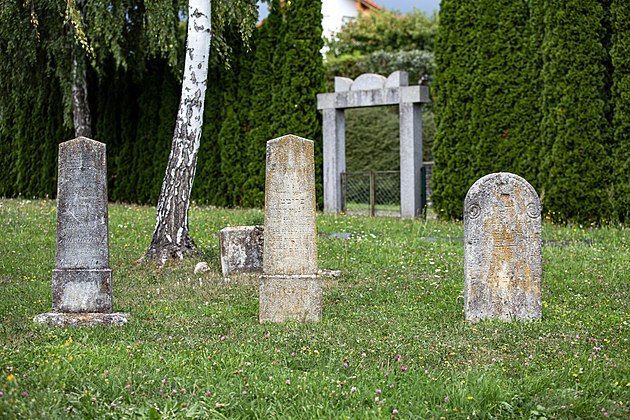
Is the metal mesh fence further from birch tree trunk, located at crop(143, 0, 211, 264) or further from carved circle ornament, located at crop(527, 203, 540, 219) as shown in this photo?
carved circle ornament, located at crop(527, 203, 540, 219)

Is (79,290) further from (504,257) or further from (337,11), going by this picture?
(337,11)

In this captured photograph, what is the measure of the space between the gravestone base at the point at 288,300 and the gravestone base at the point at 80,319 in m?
1.39

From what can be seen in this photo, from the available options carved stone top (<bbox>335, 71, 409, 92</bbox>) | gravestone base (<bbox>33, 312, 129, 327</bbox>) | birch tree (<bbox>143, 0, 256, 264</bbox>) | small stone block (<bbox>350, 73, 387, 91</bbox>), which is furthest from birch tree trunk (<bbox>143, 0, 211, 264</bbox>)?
small stone block (<bbox>350, 73, 387, 91</bbox>)

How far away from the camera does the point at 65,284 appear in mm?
8156

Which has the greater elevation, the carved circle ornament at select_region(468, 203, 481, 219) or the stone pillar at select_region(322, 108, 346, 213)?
the stone pillar at select_region(322, 108, 346, 213)

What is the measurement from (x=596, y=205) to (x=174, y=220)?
8.34 metres

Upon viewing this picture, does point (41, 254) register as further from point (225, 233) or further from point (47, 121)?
point (47, 121)

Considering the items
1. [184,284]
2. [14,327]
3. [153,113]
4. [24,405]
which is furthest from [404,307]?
[153,113]

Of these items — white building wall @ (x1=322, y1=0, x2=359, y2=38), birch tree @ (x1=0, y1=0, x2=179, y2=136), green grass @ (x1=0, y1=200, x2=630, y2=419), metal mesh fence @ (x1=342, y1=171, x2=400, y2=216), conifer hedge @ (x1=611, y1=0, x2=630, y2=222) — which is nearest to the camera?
green grass @ (x1=0, y1=200, x2=630, y2=419)

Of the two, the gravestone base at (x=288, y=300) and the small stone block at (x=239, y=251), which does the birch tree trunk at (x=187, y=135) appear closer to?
the small stone block at (x=239, y=251)

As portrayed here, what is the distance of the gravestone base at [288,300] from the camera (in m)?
8.17

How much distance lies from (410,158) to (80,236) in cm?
1142

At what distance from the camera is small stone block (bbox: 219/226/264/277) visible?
1102 centimetres

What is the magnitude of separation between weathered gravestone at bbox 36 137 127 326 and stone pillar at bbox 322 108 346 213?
11.9 metres
